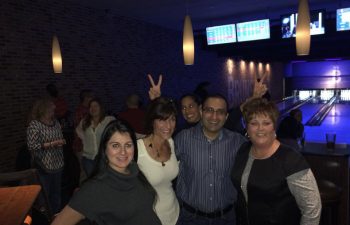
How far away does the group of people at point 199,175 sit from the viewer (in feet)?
4.36

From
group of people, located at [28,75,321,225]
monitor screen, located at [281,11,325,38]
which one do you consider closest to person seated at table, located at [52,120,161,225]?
group of people, located at [28,75,321,225]

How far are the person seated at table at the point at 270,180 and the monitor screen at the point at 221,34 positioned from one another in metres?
5.56

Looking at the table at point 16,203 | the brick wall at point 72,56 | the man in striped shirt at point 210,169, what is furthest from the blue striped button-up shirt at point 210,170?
the brick wall at point 72,56

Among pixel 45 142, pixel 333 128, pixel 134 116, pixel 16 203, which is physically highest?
pixel 134 116

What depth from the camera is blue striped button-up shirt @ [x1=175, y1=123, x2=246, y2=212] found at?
1.89m

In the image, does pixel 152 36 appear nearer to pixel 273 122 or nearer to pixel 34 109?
pixel 34 109

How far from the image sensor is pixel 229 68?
1227 cm

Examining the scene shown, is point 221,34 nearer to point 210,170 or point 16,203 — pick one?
point 210,170

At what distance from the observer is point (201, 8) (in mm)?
6219

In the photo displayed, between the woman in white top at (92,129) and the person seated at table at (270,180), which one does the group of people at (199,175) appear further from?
the woman in white top at (92,129)

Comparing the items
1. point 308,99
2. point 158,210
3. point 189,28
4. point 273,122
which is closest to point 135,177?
point 158,210

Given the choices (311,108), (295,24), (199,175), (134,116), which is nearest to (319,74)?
(311,108)

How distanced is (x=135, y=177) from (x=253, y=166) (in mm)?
636

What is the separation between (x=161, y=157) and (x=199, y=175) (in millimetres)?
280
